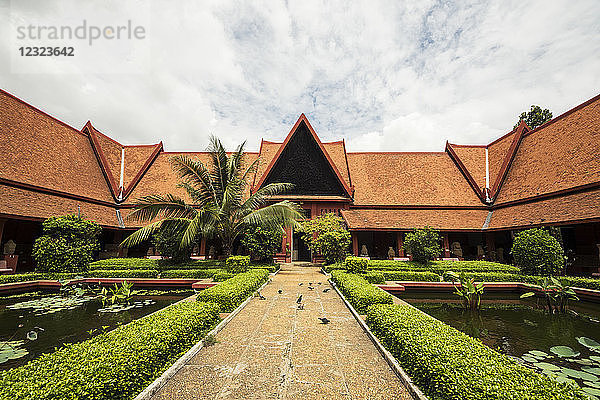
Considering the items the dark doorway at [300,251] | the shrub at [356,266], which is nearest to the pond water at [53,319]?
the shrub at [356,266]

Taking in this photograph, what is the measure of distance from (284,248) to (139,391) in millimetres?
15091

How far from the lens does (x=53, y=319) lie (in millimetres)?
7055

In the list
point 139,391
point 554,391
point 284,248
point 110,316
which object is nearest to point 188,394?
point 139,391

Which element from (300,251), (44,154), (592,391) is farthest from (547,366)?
(44,154)

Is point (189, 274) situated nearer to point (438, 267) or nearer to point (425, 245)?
point (425, 245)

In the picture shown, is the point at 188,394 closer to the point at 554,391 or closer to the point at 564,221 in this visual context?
the point at 554,391

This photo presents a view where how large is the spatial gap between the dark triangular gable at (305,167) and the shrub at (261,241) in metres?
4.90

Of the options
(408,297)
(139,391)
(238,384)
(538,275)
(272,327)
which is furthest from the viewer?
(538,275)

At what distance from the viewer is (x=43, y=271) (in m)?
11.2

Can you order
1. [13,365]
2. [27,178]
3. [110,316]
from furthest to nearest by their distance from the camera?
[27,178] < [110,316] < [13,365]

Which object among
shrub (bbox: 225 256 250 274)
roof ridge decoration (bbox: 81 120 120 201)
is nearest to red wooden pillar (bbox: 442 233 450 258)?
shrub (bbox: 225 256 250 274)

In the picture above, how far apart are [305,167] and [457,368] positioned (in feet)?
54.2

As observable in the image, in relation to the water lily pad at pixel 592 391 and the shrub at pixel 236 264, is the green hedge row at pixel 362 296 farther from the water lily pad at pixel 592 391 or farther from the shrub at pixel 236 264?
the shrub at pixel 236 264

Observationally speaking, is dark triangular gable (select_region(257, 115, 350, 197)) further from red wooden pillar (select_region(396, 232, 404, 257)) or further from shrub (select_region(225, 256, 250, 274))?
shrub (select_region(225, 256, 250, 274))
